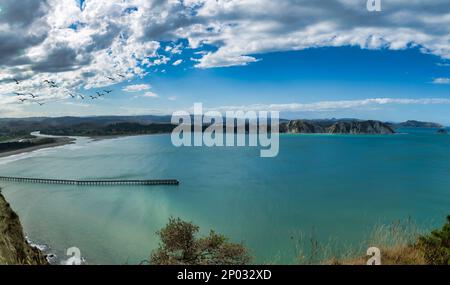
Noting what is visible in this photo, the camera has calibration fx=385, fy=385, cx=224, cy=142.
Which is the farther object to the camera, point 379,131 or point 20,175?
point 379,131

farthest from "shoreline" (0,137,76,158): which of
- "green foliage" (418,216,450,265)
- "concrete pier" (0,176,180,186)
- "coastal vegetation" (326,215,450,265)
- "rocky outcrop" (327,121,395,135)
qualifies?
"rocky outcrop" (327,121,395,135)

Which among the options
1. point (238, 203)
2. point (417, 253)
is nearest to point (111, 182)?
point (238, 203)

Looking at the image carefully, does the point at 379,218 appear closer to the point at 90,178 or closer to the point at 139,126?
the point at 90,178

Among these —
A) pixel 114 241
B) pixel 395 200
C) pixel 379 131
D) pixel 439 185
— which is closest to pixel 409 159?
pixel 439 185

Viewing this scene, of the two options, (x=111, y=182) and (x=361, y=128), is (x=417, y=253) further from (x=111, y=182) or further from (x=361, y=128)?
(x=361, y=128)

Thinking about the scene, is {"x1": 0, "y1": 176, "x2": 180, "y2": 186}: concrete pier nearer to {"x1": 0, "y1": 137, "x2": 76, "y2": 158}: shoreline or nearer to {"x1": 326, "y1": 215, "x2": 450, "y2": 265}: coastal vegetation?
{"x1": 0, "y1": 137, "x2": 76, "y2": 158}: shoreline
